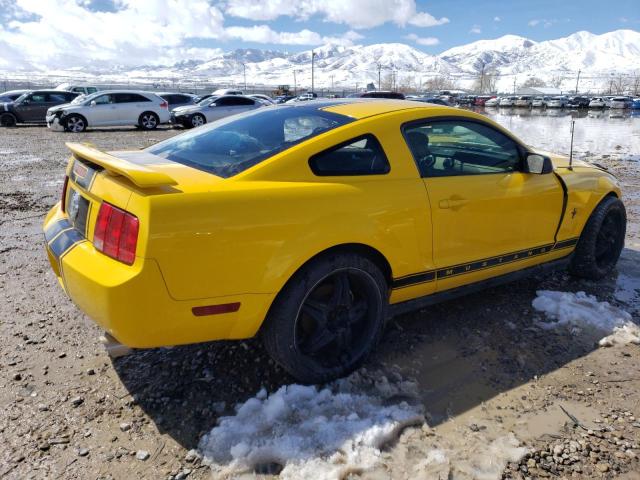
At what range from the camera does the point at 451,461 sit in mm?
2316

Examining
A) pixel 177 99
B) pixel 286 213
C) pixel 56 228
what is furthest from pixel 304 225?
pixel 177 99

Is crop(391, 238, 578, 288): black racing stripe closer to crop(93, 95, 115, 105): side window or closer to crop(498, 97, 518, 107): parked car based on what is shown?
crop(93, 95, 115, 105): side window

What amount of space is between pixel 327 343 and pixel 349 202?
80cm

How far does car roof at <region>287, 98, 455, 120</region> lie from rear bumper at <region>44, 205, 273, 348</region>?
4.25 feet

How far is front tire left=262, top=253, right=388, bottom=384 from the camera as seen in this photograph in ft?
8.55

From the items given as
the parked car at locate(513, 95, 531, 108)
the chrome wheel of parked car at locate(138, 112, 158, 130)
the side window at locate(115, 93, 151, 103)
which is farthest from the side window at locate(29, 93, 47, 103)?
the parked car at locate(513, 95, 531, 108)

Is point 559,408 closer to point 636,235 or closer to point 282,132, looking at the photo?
point 282,132

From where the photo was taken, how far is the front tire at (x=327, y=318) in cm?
261

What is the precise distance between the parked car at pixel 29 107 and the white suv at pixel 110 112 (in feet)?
11.7

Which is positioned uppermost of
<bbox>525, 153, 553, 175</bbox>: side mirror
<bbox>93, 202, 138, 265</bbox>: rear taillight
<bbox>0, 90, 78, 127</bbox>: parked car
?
<bbox>0, 90, 78, 127</bbox>: parked car

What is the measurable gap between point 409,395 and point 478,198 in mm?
1296

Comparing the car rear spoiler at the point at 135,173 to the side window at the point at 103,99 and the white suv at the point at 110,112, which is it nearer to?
the white suv at the point at 110,112

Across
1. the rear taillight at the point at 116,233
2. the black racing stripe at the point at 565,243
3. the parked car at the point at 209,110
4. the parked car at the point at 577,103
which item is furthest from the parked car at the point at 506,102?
the rear taillight at the point at 116,233

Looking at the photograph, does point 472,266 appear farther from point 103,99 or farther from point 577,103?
point 577,103
